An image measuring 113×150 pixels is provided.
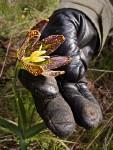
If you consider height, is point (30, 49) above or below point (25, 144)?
above

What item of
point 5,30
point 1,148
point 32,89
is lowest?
point 1,148

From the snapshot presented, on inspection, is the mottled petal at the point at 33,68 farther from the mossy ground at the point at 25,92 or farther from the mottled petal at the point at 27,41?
the mossy ground at the point at 25,92

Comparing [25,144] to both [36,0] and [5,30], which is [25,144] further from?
[36,0]

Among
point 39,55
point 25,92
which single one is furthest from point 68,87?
point 25,92

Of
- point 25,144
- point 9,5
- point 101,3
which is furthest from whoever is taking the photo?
point 9,5

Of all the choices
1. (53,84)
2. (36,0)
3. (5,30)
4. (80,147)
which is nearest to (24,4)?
(36,0)

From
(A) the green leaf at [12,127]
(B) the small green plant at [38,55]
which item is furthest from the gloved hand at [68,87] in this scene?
(A) the green leaf at [12,127]

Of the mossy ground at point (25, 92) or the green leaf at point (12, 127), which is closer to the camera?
the green leaf at point (12, 127)
